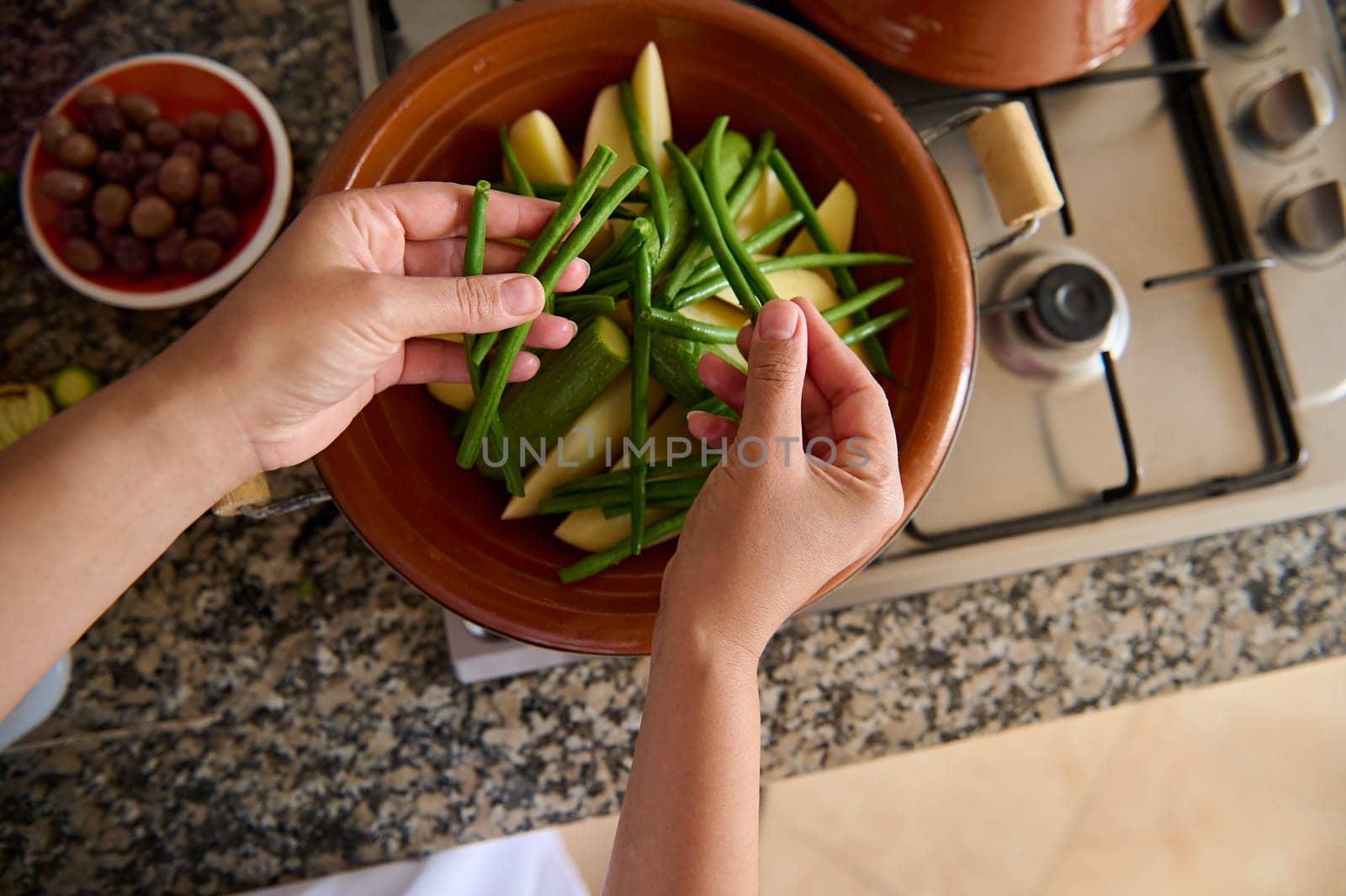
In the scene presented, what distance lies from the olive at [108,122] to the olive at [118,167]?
0.02 meters

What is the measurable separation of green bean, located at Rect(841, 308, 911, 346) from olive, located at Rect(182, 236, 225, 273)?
78 cm

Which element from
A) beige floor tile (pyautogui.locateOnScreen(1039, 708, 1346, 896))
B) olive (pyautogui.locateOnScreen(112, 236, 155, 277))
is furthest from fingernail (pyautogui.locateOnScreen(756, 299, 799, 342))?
beige floor tile (pyautogui.locateOnScreen(1039, 708, 1346, 896))

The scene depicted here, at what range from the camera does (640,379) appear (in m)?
0.89

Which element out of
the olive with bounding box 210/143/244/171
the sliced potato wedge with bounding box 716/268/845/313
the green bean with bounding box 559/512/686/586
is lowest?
the green bean with bounding box 559/512/686/586

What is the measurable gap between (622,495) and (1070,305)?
63cm

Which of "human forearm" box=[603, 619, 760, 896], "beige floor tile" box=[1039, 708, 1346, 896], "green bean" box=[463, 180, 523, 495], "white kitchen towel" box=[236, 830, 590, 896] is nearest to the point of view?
"human forearm" box=[603, 619, 760, 896]

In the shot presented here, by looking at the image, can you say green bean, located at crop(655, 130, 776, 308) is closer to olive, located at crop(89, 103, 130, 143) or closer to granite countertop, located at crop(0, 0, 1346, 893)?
granite countertop, located at crop(0, 0, 1346, 893)

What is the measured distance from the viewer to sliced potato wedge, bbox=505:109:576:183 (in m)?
0.96

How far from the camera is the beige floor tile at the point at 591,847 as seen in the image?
1224 millimetres

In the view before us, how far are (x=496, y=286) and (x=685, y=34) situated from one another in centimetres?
37

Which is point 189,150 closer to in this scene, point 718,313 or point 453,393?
point 453,393

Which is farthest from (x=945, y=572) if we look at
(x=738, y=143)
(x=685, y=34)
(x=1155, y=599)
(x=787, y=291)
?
(x=685, y=34)

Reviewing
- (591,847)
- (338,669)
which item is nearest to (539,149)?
(338,669)

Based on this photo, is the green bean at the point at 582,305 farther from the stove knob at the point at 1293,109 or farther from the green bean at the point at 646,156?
the stove knob at the point at 1293,109
